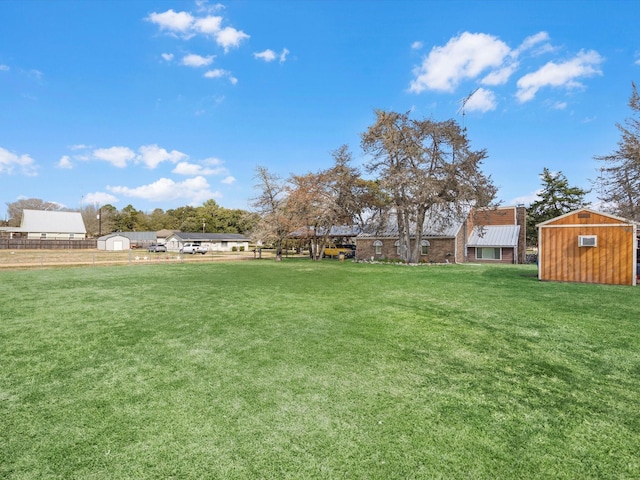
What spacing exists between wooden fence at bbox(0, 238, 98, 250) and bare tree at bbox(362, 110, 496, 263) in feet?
147

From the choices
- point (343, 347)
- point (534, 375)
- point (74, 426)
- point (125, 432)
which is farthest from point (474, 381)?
point (74, 426)

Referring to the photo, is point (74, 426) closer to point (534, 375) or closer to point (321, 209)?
point (534, 375)

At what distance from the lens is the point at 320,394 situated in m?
3.60

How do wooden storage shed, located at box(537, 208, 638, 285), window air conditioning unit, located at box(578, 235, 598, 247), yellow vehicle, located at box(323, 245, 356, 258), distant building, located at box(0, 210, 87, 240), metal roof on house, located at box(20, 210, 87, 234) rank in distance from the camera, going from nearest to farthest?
wooden storage shed, located at box(537, 208, 638, 285), window air conditioning unit, located at box(578, 235, 598, 247), yellow vehicle, located at box(323, 245, 356, 258), distant building, located at box(0, 210, 87, 240), metal roof on house, located at box(20, 210, 87, 234)

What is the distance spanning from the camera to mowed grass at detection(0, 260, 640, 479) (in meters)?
2.52

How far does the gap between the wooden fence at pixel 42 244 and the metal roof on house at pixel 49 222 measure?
9.52 meters

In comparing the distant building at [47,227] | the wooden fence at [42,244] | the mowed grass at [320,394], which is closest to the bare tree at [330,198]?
the mowed grass at [320,394]

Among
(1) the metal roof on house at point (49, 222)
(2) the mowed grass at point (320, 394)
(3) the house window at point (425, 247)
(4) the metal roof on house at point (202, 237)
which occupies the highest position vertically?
(1) the metal roof on house at point (49, 222)

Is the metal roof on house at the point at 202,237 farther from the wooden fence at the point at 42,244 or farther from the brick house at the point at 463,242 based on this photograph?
the brick house at the point at 463,242

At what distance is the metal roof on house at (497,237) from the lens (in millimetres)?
31439

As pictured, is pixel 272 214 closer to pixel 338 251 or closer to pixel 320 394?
pixel 338 251

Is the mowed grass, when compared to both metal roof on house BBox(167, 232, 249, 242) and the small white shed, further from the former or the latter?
the small white shed

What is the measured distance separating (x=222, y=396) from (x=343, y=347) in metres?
2.10

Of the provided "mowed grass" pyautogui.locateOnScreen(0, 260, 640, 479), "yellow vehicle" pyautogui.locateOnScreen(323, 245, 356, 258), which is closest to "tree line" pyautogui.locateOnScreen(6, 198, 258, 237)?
"yellow vehicle" pyautogui.locateOnScreen(323, 245, 356, 258)
